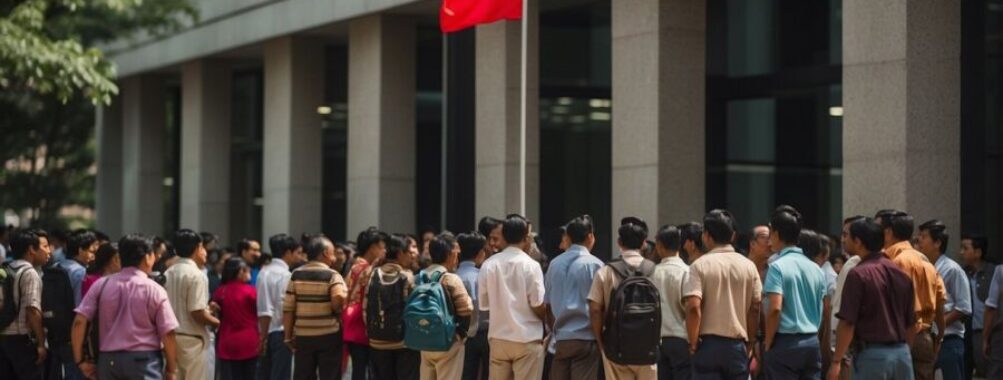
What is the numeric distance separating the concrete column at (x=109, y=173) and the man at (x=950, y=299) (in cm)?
2911

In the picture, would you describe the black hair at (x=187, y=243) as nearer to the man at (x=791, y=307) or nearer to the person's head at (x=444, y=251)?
the person's head at (x=444, y=251)

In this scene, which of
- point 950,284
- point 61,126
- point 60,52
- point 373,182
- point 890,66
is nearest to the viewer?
point 950,284

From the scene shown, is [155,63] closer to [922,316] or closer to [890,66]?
[890,66]

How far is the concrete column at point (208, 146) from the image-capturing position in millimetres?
36438

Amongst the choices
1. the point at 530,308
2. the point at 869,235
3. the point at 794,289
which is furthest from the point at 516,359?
the point at 869,235

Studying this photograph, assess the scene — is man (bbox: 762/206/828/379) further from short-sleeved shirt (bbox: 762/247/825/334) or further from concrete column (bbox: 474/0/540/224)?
concrete column (bbox: 474/0/540/224)

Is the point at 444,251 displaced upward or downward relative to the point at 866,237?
downward

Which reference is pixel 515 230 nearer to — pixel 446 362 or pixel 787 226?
pixel 446 362

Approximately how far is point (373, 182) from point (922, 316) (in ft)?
54.0

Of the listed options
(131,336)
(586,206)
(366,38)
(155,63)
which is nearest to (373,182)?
(366,38)

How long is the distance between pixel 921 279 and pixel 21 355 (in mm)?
8838

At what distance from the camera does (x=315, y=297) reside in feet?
56.4

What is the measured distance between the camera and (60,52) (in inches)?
881

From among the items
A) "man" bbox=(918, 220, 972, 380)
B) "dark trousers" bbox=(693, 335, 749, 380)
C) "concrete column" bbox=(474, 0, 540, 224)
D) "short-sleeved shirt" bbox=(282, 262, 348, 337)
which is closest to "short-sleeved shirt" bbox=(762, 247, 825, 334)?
"dark trousers" bbox=(693, 335, 749, 380)
